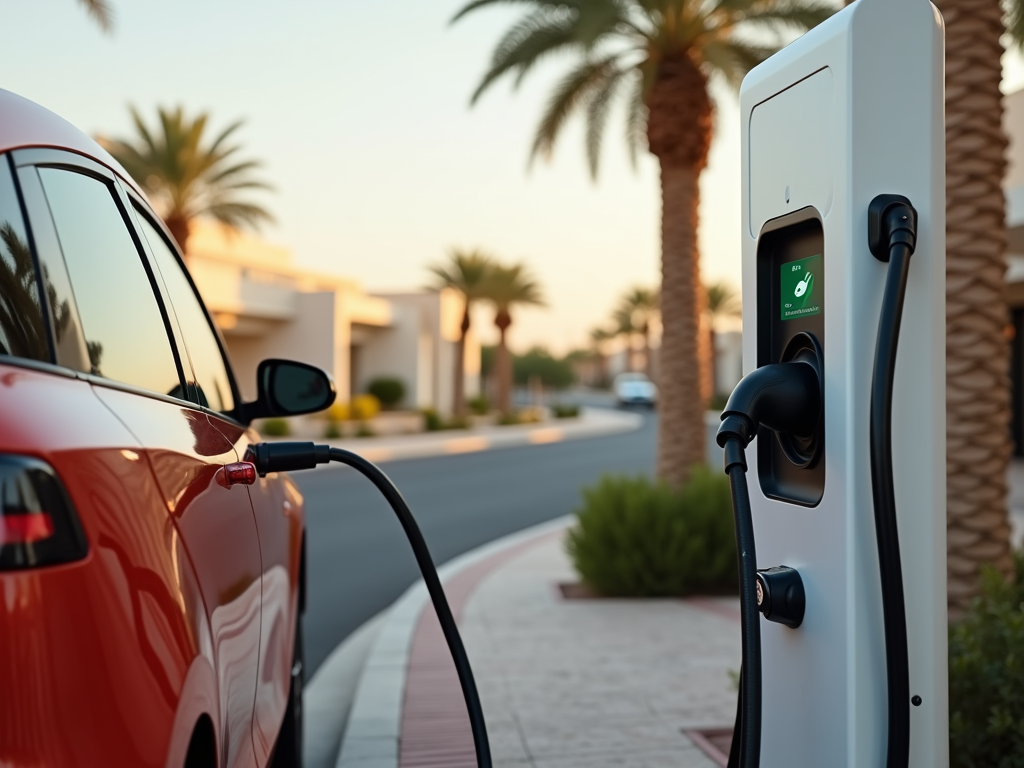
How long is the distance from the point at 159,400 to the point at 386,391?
39.6 meters

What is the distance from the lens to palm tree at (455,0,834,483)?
968 centimetres

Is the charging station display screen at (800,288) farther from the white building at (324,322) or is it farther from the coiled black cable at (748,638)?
the white building at (324,322)

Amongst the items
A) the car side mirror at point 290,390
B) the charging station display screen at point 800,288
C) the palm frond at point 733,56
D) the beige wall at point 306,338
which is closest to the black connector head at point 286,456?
the car side mirror at point 290,390

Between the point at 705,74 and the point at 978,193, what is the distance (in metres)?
6.32

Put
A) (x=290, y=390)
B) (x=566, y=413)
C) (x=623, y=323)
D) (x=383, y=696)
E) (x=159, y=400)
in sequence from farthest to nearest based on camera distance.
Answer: (x=623, y=323) < (x=566, y=413) < (x=383, y=696) < (x=290, y=390) < (x=159, y=400)

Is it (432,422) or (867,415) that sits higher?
(867,415)

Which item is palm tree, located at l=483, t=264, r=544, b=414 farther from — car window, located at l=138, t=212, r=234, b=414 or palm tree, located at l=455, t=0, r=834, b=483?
car window, located at l=138, t=212, r=234, b=414

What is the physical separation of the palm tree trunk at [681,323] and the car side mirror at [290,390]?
6.43 meters

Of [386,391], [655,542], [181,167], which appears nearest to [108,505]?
[655,542]

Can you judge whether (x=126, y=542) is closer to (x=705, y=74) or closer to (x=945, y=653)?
(x=945, y=653)

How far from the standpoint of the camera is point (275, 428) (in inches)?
1094

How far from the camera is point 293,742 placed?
12.3 ft

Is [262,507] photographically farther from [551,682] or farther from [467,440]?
[467,440]

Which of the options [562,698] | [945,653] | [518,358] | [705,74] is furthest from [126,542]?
[518,358]
